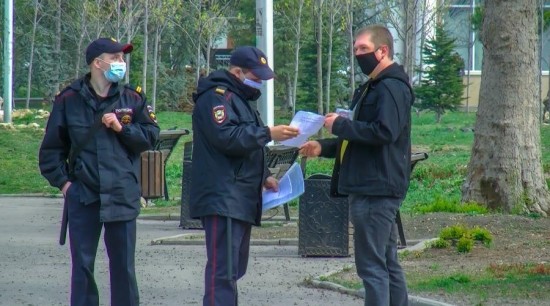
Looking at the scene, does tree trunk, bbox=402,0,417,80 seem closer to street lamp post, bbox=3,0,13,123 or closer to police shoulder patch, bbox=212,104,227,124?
street lamp post, bbox=3,0,13,123

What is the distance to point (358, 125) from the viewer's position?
6758 millimetres

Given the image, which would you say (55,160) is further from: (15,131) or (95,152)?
(15,131)

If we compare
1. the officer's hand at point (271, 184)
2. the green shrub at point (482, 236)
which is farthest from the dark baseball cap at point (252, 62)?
the green shrub at point (482, 236)

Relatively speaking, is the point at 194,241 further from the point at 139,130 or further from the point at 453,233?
the point at 139,130

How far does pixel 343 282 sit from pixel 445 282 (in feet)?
2.80

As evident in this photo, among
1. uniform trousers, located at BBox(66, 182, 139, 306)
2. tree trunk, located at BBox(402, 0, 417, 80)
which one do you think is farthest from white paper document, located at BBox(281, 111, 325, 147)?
tree trunk, located at BBox(402, 0, 417, 80)

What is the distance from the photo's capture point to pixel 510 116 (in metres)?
13.8

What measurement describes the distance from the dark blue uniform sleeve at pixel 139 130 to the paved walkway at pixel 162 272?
1828mm

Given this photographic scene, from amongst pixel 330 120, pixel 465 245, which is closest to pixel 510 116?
pixel 465 245

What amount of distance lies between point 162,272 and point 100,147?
3311mm

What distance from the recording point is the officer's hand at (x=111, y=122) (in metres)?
7.11

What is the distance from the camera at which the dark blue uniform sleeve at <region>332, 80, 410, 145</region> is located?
6.74m

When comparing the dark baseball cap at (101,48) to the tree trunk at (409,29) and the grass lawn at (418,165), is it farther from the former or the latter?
the tree trunk at (409,29)

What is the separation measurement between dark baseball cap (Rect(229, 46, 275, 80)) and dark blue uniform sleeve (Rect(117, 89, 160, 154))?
0.73m
